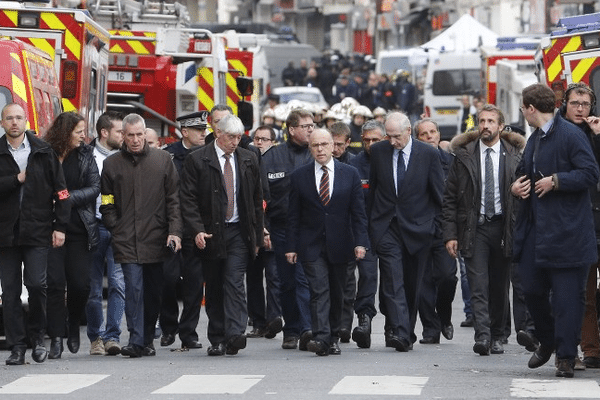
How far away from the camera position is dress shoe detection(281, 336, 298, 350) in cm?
1542

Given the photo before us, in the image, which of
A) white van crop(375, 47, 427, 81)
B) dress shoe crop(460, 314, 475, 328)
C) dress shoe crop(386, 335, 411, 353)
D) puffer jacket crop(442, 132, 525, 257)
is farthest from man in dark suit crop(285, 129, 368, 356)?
white van crop(375, 47, 427, 81)

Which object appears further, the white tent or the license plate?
the white tent

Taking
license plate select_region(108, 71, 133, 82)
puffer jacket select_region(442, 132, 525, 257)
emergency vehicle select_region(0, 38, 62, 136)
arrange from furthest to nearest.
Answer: license plate select_region(108, 71, 133, 82) → emergency vehicle select_region(0, 38, 62, 136) → puffer jacket select_region(442, 132, 525, 257)

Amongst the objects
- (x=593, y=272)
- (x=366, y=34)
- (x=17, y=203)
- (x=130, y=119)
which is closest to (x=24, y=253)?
(x=17, y=203)

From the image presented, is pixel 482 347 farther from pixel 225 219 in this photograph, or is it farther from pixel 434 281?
pixel 225 219

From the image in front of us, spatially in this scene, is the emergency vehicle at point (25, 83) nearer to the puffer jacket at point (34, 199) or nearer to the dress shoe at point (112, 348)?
the puffer jacket at point (34, 199)

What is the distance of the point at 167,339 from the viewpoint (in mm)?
15836

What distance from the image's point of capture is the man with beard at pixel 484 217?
14.7 metres

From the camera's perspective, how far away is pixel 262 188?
1537 centimetres

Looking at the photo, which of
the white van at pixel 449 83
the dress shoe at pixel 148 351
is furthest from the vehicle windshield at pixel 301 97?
the dress shoe at pixel 148 351

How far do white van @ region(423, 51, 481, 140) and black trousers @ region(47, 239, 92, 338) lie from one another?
32223mm

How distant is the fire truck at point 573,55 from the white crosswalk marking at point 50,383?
6.48 meters

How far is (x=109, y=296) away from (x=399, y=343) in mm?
2187

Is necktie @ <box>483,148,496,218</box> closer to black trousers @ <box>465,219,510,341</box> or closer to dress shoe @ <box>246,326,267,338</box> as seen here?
black trousers @ <box>465,219,510,341</box>
